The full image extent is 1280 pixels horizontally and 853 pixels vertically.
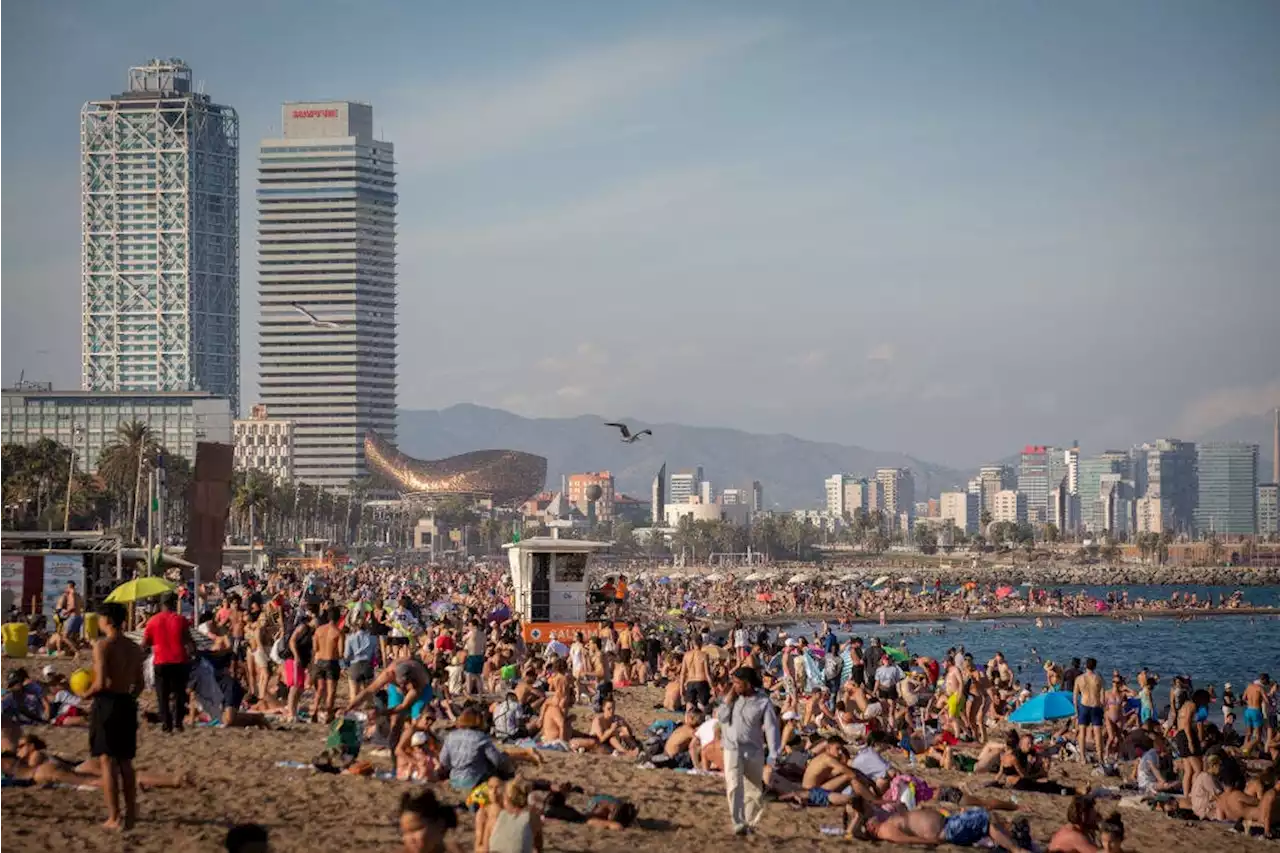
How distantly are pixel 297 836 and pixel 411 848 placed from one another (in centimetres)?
350

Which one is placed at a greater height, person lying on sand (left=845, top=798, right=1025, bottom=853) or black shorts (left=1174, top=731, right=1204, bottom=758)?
person lying on sand (left=845, top=798, right=1025, bottom=853)

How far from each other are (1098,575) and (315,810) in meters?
A: 147

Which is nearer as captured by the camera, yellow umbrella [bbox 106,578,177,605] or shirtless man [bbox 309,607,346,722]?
shirtless man [bbox 309,607,346,722]

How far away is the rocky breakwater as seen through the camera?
460 feet

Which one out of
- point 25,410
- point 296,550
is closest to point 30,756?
point 296,550

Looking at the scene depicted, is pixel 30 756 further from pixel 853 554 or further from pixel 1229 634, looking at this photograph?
pixel 853 554

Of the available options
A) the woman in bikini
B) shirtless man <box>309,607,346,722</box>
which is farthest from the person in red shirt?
the woman in bikini

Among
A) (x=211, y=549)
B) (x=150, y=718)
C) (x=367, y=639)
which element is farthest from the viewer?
(x=211, y=549)

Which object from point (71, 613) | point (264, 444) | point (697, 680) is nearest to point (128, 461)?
point (71, 613)

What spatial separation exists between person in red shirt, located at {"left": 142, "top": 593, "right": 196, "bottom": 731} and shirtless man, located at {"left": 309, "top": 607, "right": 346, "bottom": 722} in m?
1.57

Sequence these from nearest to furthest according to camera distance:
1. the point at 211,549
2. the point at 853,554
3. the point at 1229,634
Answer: the point at 211,549
the point at 1229,634
the point at 853,554

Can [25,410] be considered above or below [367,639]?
above

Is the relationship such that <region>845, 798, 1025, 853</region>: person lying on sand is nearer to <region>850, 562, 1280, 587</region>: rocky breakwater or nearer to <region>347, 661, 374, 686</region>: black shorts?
<region>347, 661, 374, 686</region>: black shorts

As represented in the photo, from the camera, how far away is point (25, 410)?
501 feet
